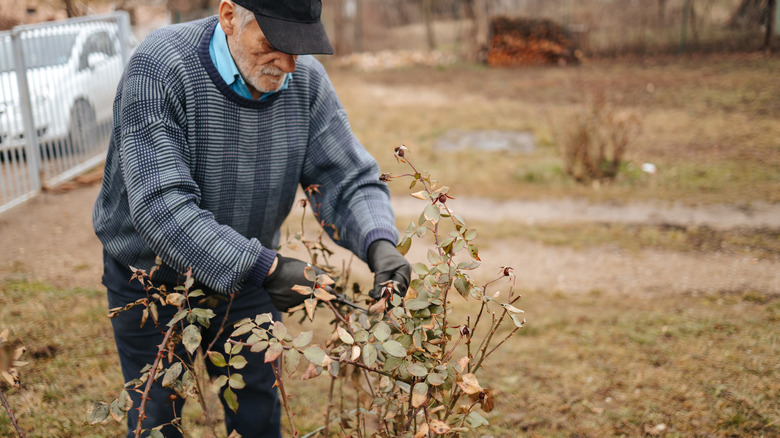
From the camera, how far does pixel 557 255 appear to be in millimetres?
5234

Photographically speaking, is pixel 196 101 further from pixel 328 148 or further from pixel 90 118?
→ pixel 90 118

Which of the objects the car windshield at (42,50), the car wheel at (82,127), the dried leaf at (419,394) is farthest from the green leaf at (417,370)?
the car wheel at (82,127)

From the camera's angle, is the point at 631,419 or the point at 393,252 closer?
the point at 393,252

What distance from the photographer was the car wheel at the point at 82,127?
7.04 metres

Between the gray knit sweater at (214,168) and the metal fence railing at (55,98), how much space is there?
4.15 metres

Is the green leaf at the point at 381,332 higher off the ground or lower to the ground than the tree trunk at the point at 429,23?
higher

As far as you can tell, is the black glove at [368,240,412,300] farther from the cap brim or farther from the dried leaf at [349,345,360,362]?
the cap brim

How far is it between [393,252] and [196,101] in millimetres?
743

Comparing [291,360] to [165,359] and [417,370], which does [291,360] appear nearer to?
[417,370]

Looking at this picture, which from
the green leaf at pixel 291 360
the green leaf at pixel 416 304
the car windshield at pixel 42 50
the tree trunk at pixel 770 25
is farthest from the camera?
the tree trunk at pixel 770 25

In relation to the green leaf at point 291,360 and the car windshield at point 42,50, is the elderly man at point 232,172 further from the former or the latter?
the car windshield at point 42,50

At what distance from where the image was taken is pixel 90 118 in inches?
294

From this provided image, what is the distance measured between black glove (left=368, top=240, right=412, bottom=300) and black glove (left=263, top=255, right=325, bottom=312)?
165 millimetres

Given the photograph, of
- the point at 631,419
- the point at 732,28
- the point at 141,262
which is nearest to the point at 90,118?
the point at 141,262
